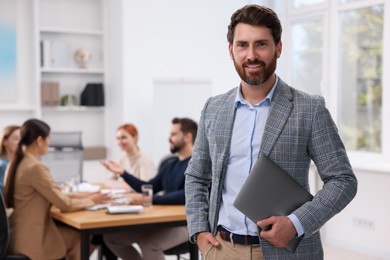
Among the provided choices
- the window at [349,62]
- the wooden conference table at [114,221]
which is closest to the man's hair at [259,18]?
the wooden conference table at [114,221]

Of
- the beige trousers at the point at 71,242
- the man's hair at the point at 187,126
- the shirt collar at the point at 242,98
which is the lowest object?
the beige trousers at the point at 71,242

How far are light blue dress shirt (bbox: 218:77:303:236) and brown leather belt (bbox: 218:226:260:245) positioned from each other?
1 cm

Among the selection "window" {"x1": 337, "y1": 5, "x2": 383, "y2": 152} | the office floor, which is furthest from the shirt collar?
"window" {"x1": 337, "y1": 5, "x2": 383, "y2": 152}

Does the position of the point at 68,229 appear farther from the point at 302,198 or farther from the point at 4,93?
the point at 4,93

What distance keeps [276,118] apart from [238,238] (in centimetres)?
39

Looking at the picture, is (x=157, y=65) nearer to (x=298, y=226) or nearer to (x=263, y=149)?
(x=263, y=149)

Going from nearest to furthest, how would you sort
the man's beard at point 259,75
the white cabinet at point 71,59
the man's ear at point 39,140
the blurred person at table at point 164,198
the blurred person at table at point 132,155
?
the man's beard at point 259,75 < the man's ear at point 39,140 < the blurred person at table at point 164,198 < the blurred person at table at point 132,155 < the white cabinet at point 71,59

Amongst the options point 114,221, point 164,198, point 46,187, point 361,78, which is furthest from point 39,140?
point 361,78

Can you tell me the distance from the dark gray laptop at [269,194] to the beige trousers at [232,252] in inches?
4.5

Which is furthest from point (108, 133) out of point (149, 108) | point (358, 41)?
point (358, 41)

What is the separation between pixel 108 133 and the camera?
8039mm

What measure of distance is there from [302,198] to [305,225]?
10 centimetres

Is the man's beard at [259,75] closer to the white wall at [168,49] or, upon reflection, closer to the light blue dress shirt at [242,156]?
the light blue dress shirt at [242,156]

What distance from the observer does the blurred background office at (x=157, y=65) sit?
21.3ft
